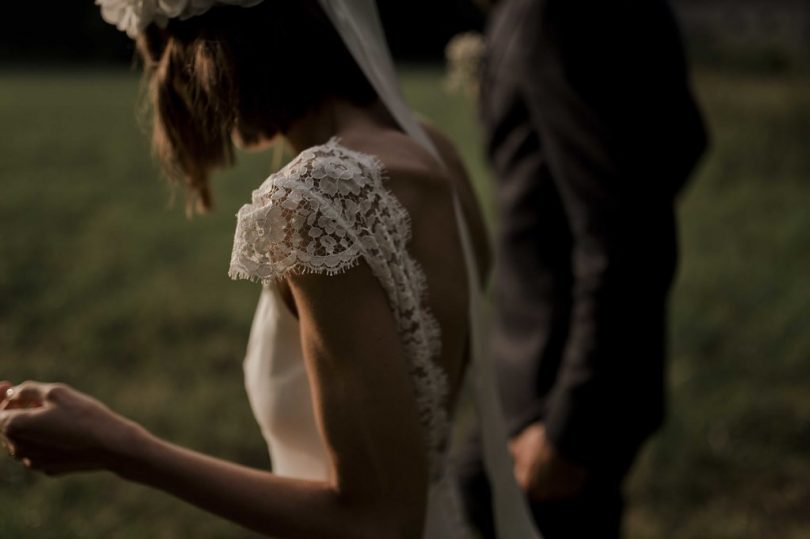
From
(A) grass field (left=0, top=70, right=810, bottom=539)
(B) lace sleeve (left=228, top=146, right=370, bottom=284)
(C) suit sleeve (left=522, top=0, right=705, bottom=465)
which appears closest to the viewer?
(B) lace sleeve (left=228, top=146, right=370, bottom=284)

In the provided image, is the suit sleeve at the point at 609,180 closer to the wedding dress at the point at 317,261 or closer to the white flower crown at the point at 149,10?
the wedding dress at the point at 317,261

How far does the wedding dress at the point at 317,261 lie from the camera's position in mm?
1535

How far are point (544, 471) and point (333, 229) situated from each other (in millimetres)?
1089

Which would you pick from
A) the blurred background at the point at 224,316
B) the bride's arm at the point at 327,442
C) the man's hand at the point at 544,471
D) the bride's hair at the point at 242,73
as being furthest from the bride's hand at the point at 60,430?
the man's hand at the point at 544,471

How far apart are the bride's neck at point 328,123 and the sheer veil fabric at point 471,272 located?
2.3 inches

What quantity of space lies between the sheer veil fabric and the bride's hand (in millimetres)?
681

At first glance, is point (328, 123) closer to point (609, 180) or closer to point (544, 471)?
point (609, 180)

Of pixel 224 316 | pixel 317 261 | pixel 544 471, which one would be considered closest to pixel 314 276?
pixel 317 261

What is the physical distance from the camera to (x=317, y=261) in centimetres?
150

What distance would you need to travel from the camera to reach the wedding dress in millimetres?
1535

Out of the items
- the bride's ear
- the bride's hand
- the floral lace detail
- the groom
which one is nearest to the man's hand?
the groom

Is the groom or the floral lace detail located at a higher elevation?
the floral lace detail

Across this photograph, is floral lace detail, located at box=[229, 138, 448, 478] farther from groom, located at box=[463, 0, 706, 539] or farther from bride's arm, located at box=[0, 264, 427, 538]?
groom, located at box=[463, 0, 706, 539]

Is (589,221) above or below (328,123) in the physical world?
below
